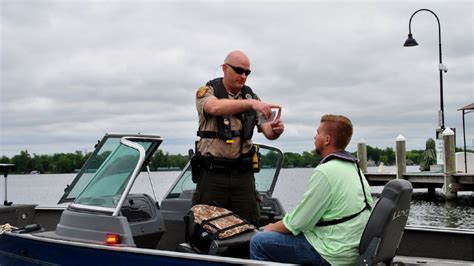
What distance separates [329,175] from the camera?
362 cm

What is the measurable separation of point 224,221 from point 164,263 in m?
0.63

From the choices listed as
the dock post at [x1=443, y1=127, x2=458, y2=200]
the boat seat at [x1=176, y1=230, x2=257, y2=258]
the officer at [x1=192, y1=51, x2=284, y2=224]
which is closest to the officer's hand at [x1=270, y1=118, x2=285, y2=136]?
the officer at [x1=192, y1=51, x2=284, y2=224]

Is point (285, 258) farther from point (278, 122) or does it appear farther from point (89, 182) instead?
point (89, 182)

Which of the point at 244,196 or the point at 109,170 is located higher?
the point at 109,170

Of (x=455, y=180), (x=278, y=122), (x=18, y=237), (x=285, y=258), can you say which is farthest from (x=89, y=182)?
(x=455, y=180)

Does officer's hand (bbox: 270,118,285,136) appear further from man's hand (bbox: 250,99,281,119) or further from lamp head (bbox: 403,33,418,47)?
lamp head (bbox: 403,33,418,47)

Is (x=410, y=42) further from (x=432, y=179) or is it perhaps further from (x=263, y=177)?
(x=263, y=177)

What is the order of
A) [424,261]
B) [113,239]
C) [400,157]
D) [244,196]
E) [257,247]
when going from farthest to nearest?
[400,157] < [424,261] < [244,196] < [113,239] < [257,247]

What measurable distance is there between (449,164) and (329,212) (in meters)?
18.7

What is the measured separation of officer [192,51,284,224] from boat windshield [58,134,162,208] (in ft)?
1.86

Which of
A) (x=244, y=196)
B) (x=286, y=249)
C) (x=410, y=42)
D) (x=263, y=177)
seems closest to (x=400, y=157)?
(x=410, y=42)

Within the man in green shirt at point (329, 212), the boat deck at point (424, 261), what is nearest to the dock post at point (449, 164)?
the boat deck at point (424, 261)

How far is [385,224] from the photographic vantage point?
3646 mm

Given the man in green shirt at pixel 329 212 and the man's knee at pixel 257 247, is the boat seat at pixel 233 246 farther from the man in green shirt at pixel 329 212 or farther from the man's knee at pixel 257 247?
the man in green shirt at pixel 329 212
